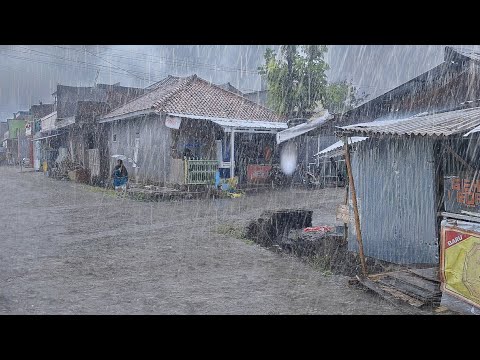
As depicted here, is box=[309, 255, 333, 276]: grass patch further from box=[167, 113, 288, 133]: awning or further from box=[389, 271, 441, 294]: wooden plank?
box=[167, 113, 288, 133]: awning

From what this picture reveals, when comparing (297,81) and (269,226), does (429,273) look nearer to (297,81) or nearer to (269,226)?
(269,226)

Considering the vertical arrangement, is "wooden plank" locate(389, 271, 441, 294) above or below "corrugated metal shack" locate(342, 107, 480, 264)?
below

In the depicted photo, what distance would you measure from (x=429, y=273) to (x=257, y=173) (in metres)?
14.4

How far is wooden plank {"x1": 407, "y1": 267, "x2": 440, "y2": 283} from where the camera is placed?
5562mm

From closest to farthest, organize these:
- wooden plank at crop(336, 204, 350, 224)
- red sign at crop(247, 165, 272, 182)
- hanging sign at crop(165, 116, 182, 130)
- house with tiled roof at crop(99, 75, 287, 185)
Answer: wooden plank at crop(336, 204, 350, 224) < hanging sign at crop(165, 116, 182, 130) < house with tiled roof at crop(99, 75, 287, 185) < red sign at crop(247, 165, 272, 182)

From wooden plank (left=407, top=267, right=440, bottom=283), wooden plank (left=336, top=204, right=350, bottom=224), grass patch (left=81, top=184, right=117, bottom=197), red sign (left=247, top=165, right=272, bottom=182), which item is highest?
red sign (left=247, top=165, right=272, bottom=182)

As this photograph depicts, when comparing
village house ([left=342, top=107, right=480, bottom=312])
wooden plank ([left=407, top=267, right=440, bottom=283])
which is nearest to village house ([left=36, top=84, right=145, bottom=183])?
village house ([left=342, top=107, right=480, bottom=312])

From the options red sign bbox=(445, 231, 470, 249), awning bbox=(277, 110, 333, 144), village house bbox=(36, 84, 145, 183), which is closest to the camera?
red sign bbox=(445, 231, 470, 249)

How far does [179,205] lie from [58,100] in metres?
23.4

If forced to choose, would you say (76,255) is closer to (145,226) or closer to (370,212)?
(145,226)

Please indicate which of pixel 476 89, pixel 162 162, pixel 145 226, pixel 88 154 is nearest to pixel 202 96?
pixel 162 162

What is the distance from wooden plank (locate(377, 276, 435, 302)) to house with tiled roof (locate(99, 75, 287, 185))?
1197 centimetres

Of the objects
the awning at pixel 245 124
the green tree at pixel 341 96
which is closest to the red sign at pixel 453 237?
the awning at pixel 245 124

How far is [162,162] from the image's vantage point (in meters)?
18.5
